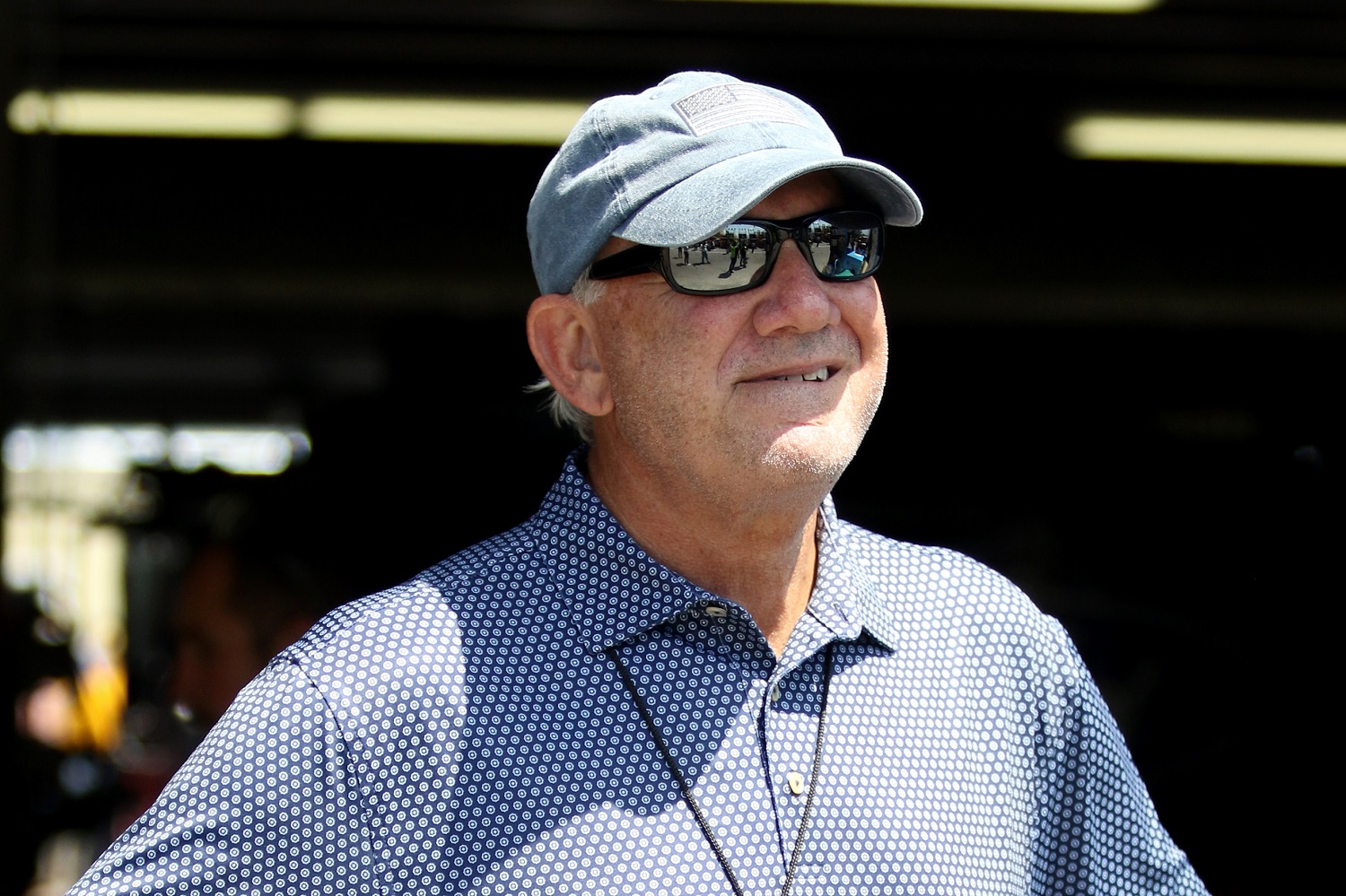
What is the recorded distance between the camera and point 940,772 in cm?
148

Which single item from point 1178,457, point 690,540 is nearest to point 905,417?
point 1178,457

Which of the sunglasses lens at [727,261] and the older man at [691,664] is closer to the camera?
the older man at [691,664]

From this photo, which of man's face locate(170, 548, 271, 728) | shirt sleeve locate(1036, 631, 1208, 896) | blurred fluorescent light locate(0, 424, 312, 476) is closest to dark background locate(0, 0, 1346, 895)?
man's face locate(170, 548, 271, 728)

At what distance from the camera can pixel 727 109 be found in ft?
5.07

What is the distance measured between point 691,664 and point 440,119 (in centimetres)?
431

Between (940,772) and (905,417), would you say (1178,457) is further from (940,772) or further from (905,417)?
(940,772)

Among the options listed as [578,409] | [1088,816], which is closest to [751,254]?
[578,409]

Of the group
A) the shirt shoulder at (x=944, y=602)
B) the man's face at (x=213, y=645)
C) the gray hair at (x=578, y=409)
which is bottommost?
the man's face at (x=213, y=645)

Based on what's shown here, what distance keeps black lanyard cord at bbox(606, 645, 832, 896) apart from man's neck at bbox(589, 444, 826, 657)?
142 mm

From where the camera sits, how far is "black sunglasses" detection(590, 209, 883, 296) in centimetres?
149

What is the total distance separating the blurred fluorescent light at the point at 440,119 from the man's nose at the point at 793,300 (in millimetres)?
3899

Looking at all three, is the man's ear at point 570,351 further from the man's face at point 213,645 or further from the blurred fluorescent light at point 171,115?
the blurred fluorescent light at point 171,115

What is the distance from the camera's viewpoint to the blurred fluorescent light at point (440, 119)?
5.27 meters

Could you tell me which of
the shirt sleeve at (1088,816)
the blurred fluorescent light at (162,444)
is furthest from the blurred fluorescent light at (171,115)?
the shirt sleeve at (1088,816)
